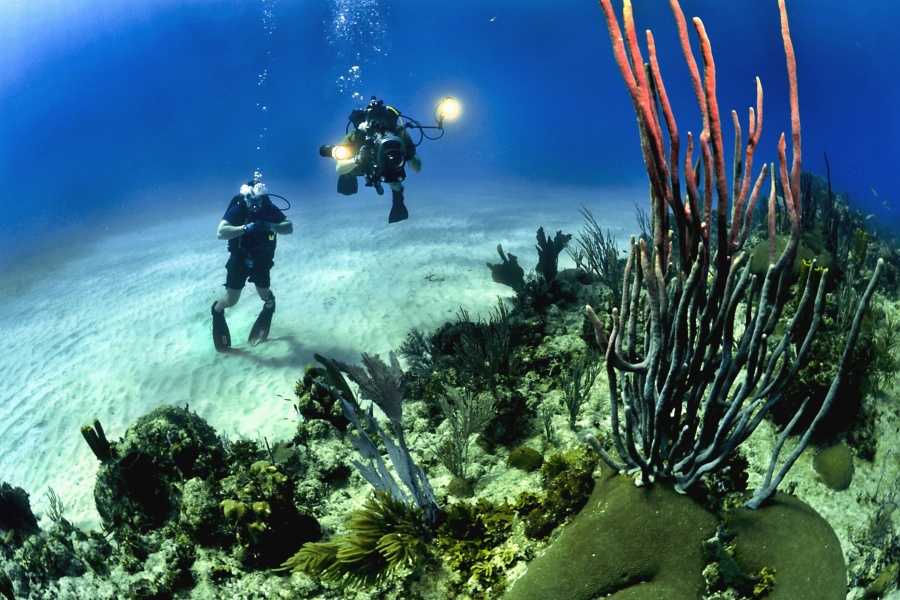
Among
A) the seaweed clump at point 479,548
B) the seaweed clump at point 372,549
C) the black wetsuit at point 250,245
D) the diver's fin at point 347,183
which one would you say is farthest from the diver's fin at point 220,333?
the seaweed clump at point 479,548

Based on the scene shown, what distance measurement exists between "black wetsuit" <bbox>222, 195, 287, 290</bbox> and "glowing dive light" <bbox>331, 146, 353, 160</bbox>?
1448mm

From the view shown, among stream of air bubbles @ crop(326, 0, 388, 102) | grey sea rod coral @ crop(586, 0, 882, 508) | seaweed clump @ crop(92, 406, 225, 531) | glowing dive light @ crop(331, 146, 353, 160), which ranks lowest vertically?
seaweed clump @ crop(92, 406, 225, 531)

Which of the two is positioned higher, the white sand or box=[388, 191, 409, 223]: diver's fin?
box=[388, 191, 409, 223]: diver's fin

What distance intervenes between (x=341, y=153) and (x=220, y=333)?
4.06m

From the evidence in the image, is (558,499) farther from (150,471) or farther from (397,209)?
(397,209)

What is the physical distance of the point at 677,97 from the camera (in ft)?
220

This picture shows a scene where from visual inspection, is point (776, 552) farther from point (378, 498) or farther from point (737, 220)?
point (378, 498)

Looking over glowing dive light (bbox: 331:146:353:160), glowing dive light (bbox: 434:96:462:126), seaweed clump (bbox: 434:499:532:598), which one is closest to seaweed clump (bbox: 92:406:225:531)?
seaweed clump (bbox: 434:499:532:598)

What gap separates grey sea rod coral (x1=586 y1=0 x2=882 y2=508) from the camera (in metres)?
1.63

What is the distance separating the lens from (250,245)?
326 inches

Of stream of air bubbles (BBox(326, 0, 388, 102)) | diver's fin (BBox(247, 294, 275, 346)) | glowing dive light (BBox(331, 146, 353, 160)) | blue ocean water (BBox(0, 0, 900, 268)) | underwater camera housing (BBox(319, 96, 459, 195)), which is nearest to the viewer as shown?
underwater camera housing (BBox(319, 96, 459, 195))

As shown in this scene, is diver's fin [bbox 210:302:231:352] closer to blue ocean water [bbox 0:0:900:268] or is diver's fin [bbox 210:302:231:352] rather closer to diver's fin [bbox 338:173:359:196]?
diver's fin [bbox 338:173:359:196]

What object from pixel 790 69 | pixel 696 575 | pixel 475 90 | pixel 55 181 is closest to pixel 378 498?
pixel 696 575

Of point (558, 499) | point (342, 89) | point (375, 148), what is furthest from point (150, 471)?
point (342, 89)
